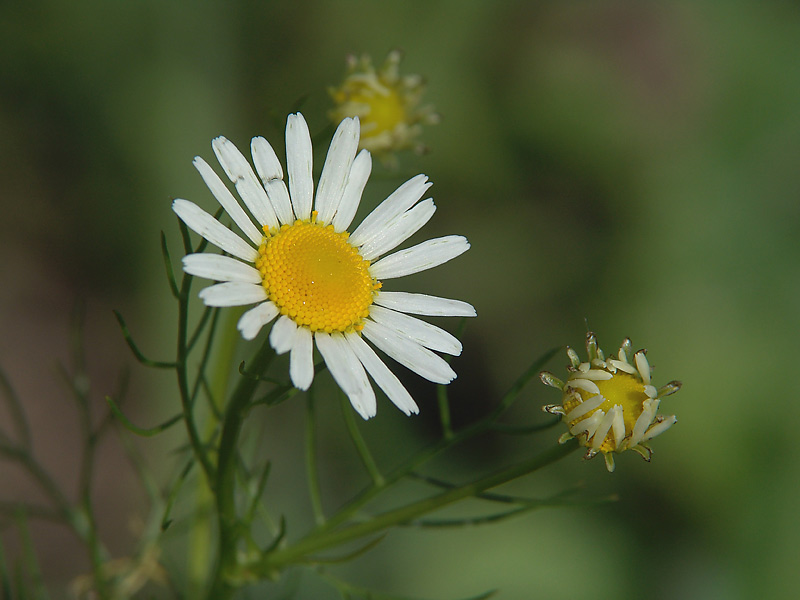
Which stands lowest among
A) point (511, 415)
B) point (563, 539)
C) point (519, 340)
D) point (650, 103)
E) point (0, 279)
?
point (563, 539)

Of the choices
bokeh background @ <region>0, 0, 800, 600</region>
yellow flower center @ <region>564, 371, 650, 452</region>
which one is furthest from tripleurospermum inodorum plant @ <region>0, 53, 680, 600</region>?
bokeh background @ <region>0, 0, 800, 600</region>

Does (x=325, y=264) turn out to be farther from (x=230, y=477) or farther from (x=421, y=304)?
(x=230, y=477)

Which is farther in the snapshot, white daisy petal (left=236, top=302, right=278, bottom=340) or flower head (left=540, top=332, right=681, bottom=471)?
flower head (left=540, top=332, right=681, bottom=471)

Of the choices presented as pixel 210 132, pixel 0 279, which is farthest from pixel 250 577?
pixel 0 279

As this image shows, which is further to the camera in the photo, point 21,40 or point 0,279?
point 0,279

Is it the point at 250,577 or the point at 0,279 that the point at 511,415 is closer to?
the point at 250,577

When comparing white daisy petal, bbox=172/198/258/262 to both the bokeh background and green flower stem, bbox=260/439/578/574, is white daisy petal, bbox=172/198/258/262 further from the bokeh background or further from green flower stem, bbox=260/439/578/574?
the bokeh background
